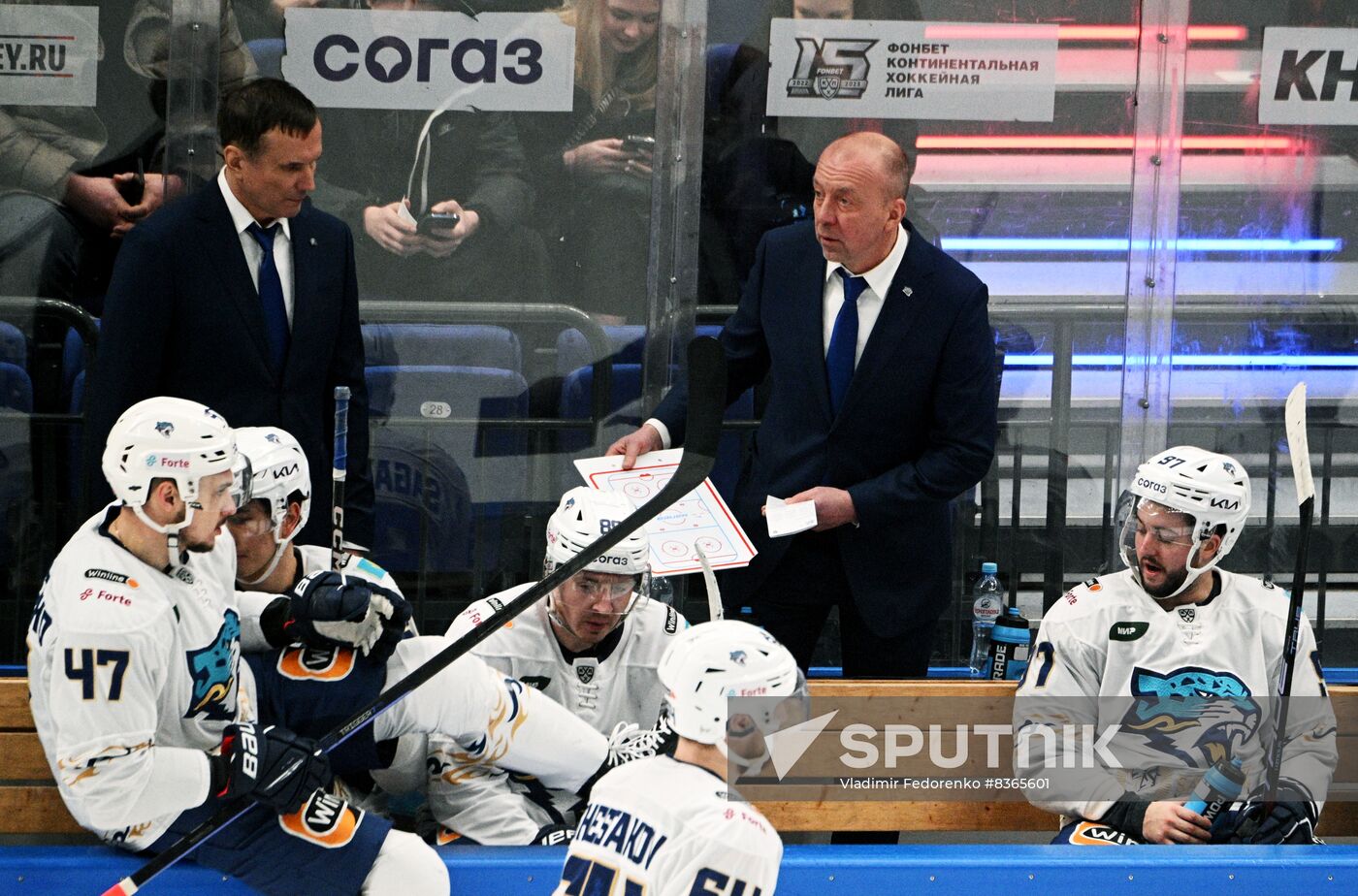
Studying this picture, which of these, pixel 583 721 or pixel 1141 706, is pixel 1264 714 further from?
pixel 583 721

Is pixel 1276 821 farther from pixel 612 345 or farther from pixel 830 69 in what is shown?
pixel 830 69

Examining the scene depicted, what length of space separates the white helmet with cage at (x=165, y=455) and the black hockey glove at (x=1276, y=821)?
204cm

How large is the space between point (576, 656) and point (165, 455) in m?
1.09

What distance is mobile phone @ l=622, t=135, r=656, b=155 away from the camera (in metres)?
5.32

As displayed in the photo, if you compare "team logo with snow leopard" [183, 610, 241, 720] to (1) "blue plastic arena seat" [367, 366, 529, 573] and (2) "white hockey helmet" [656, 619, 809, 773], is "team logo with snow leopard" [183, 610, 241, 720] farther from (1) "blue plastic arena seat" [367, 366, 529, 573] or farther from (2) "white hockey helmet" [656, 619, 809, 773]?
(1) "blue plastic arena seat" [367, 366, 529, 573]

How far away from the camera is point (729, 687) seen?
91.4 inches

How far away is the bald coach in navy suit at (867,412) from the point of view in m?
3.90

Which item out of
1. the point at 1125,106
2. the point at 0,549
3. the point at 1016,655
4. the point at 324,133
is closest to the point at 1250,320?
the point at 1125,106

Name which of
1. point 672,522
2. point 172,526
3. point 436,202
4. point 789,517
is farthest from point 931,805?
point 436,202

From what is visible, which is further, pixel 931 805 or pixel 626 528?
pixel 931 805

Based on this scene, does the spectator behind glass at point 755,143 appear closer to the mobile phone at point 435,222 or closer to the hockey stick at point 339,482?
the mobile phone at point 435,222

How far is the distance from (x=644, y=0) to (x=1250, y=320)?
216 centimetres

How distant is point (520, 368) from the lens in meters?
5.38

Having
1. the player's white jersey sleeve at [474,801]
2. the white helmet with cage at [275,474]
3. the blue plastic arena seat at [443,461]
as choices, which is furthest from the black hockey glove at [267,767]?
the blue plastic arena seat at [443,461]
